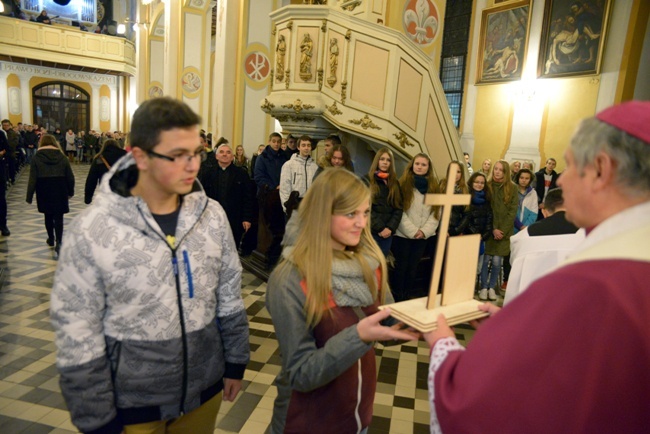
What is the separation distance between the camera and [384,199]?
453 centimetres

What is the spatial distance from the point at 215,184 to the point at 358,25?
102 inches

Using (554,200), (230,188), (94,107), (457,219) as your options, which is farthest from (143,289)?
(94,107)

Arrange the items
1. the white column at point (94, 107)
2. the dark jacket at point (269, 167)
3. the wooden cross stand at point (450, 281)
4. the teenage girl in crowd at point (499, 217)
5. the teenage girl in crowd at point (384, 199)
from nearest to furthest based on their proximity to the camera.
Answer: the wooden cross stand at point (450, 281)
the teenage girl in crowd at point (384, 199)
the teenage girl in crowd at point (499, 217)
the dark jacket at point (269, 167)
the white column at point (94, 107)

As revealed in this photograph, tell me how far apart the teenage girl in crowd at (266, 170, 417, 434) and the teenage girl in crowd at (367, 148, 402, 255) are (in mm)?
2921

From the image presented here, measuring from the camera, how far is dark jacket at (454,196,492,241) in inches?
201

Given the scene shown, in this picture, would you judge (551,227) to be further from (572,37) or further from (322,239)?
(572,37)

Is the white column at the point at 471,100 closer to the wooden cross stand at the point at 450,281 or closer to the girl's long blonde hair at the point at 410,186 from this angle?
the girl's long blonde hair at the point at 410,186

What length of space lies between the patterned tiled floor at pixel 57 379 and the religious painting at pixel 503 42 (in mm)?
10998

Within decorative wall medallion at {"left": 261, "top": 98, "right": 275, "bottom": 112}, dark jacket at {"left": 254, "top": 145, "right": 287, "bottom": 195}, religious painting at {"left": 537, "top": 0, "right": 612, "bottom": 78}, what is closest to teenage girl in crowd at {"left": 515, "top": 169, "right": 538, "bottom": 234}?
dark jacket at {"left": 254, "top": 145, "right": 287, "bottom": 195}

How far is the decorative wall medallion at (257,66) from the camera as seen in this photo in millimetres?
9164

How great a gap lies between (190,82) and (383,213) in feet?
34.5

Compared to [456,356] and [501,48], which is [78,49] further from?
[456,356]

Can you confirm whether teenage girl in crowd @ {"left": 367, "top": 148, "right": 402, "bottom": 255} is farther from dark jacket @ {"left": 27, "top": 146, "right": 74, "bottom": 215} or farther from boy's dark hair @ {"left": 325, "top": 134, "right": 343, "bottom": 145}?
dark jacket @ {"left": 27, "top": 146, "right": 74, "bottom": 215}

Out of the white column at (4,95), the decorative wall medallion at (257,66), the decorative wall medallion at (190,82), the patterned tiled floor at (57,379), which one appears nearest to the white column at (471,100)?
the decorative wall medallion at (257,66)
